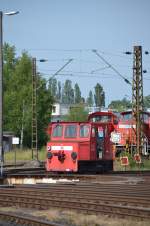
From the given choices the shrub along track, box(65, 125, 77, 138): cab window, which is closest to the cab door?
box(65, 125, 77, 138): cab window

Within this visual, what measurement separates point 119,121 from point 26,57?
4203 cm

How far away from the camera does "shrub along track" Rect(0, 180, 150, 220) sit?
43.3 ft

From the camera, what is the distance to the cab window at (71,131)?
25.2m

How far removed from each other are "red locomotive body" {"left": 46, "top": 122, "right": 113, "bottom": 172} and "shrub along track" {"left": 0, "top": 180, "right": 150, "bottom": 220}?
5744 mm

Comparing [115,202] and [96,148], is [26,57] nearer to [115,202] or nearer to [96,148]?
[96,148]

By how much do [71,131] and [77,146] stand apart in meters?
0.89

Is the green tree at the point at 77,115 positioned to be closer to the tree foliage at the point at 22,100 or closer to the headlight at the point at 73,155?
the tree foliage at the point at 22,100

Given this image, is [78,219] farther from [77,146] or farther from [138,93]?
[138,93]

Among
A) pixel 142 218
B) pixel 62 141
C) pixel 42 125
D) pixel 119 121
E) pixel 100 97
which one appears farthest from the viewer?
pixel 100 97

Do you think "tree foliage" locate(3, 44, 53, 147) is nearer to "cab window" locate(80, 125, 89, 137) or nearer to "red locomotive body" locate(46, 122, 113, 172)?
"red locomotive body" locate(46, 122, 113, 172)

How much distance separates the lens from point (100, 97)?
535ft

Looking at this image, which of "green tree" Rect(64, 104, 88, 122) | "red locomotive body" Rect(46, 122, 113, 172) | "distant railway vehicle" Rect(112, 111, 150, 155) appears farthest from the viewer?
"green tree" Rect(64, 104, 88, 122)

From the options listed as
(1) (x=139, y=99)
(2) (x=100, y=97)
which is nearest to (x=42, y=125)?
(1) (x=139, y=99)

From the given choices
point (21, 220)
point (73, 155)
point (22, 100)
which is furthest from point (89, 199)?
point (22, 100)
